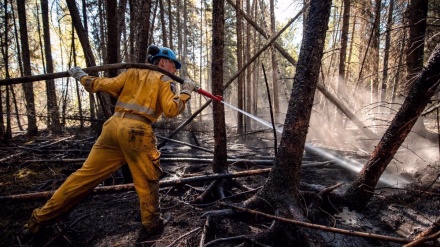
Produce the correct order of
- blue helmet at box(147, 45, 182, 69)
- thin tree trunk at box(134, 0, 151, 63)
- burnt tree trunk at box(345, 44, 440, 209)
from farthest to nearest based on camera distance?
thin tree trunk at box(134, 0, 151, 63)
blue helmet at box(147, 45, 182, 69)
burnt tree trunk at box(345, 44, 440, 209)

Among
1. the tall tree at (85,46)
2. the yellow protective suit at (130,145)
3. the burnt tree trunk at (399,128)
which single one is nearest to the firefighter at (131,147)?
the yellow protective suit at (130,145)

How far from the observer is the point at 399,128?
291 cm

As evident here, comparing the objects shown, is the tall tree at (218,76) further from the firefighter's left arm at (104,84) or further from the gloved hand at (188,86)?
the firefighter's left arm at (104,84)

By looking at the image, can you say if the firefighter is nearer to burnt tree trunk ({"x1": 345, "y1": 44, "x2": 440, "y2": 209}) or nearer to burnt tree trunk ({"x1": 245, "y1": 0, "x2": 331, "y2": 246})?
burnt tree trunk ({"x1": 245, "y1": 0, "x2": 331, "y2": 246})

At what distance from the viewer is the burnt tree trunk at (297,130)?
2742 millimetres

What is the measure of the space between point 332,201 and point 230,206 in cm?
166

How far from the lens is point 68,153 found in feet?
21.5

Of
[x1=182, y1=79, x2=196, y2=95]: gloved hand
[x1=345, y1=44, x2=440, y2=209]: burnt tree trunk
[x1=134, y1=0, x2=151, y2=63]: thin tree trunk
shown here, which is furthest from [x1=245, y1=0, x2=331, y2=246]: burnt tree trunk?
[x1=134, y1=0, x2=151, y2=63]: thin tree trunk

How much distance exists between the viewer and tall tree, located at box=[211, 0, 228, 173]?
4.23 m

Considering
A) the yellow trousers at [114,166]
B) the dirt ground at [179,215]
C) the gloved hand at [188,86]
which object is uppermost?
the gloved hand at [188,86]

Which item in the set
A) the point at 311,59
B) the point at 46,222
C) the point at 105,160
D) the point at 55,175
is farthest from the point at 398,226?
the point at 55,175

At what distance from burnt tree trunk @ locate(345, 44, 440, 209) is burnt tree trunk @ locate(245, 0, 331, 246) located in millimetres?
802

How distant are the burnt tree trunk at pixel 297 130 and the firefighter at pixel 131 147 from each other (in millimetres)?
1358

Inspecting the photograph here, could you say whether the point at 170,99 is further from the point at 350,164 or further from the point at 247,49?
the point at 247,49
